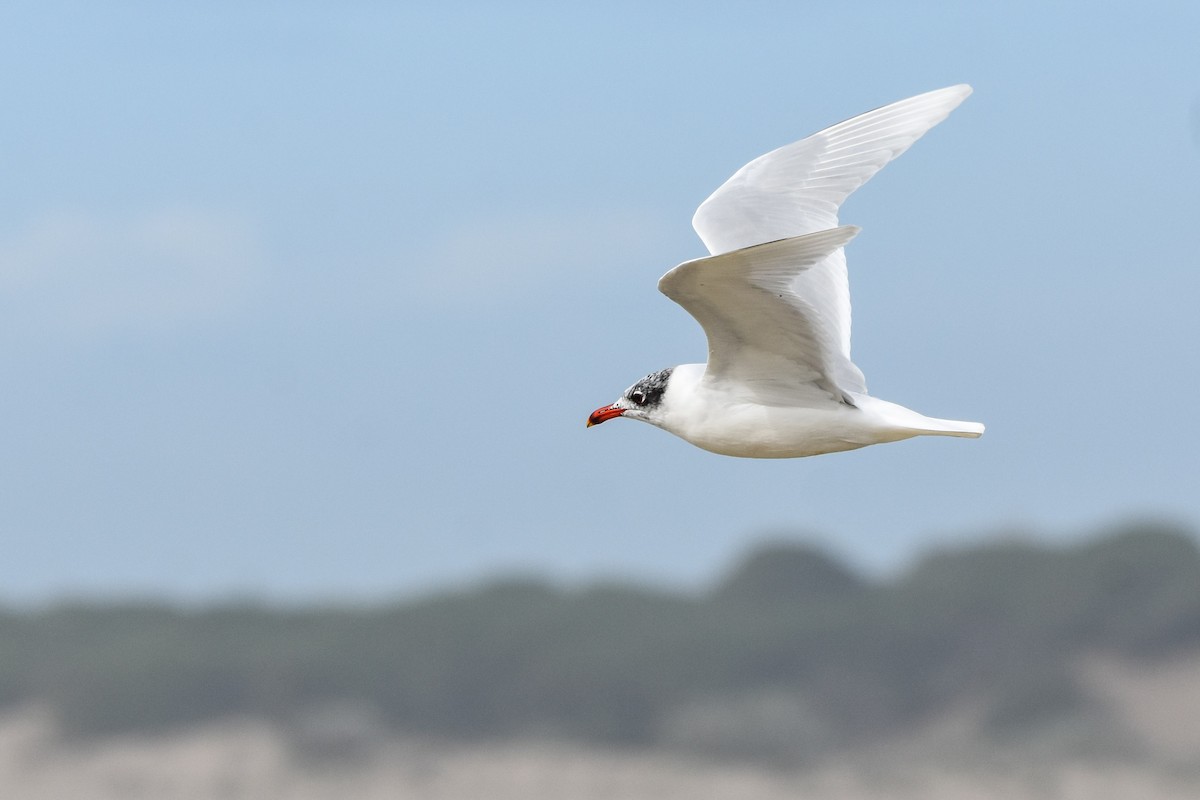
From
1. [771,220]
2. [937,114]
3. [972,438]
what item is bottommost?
[972,438]

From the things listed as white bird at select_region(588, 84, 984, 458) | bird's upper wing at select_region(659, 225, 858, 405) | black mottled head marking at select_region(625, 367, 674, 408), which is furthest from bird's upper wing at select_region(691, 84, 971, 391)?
black mottled head marking at select_region(625, 367, 674, 408)

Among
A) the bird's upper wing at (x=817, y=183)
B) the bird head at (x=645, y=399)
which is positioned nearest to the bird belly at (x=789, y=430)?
the bird head at (x=645, y=399)

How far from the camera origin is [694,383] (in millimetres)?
8148

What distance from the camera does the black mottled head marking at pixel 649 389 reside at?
328 inches

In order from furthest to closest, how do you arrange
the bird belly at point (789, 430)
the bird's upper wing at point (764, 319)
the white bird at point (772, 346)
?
the bird belly at point (789, 430)
the white bird at point (772, 346)
the bird's upper wing at point (764, 319)

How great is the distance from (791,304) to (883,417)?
84cm

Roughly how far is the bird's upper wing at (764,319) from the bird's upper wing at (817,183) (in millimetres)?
900

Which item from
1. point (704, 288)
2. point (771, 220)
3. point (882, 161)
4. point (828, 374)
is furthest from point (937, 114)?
point (704, 288)

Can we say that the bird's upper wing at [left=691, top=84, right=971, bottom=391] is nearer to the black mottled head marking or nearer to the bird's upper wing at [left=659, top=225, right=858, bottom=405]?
the bird's upper wing at [left=659, top=225, right=858, bottom=405]

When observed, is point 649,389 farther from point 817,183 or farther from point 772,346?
point 817,183

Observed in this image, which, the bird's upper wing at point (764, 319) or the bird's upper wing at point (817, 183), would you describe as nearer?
the bird's upper wing at point (764, 319)

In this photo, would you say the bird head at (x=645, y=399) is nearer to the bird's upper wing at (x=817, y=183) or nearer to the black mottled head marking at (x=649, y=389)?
the black mottled head marking at (x=649, y=389)

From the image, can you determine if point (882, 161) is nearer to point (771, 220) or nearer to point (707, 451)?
point (771, 220)

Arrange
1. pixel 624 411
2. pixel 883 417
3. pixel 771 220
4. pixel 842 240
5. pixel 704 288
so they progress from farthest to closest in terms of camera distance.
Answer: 1. pixel 771 220
2. pixel 624 411
3. pixel 883 417
4. pixel 704 288
5. pixel 842 240
